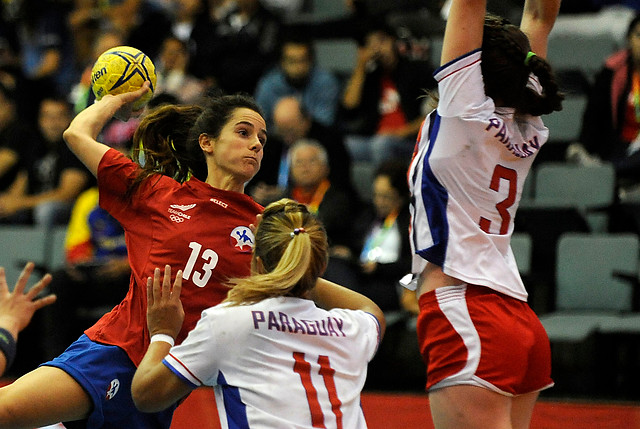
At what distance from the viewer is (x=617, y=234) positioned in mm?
6836

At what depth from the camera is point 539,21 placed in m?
3.11

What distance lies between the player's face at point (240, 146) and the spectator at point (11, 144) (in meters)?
6.03

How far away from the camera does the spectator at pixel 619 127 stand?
22.6ft

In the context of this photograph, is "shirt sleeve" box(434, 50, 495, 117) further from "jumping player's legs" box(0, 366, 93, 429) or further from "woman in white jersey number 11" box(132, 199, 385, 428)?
"jumping player's legs" box(0, 366, 93, 429)

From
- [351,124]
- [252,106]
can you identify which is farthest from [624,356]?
[252,106]

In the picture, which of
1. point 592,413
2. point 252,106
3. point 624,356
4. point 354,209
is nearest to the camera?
point 252,106

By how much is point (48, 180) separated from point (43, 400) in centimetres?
582

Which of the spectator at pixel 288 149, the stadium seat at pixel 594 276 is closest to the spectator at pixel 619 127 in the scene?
the stadium seat at pixel 594 276

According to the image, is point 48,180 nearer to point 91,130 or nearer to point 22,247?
point 22,247

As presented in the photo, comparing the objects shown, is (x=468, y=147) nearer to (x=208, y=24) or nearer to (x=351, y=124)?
(x=351, y=124)

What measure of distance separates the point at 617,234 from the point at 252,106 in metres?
4.02

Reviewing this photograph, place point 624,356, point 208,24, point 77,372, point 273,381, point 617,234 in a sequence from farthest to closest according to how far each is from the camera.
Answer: point 208,24, point 617,234, point 624,356, point 77,372, point 273,381

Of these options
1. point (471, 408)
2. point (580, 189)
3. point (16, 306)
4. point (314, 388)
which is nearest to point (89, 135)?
point (16, 306)

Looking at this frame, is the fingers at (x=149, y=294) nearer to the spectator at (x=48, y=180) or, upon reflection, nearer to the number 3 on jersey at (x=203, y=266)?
the number 3 on jersey at (x=203, y=266)
